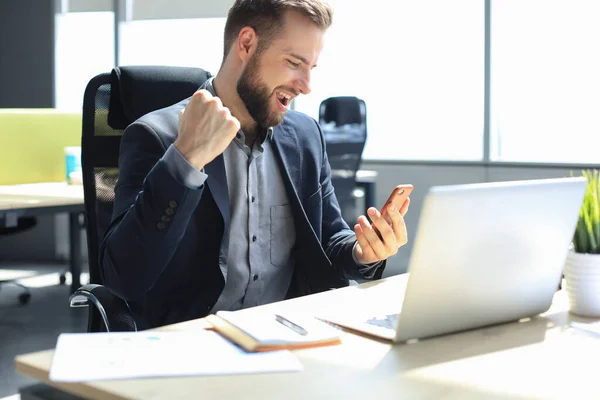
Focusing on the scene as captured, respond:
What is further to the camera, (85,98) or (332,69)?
(332,69)

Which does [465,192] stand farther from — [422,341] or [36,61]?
[36,61]

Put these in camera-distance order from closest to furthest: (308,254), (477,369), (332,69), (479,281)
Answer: (477,369) → (479,281) → (308,254) → (332,69)

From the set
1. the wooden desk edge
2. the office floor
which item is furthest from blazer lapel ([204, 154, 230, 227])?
the office floor

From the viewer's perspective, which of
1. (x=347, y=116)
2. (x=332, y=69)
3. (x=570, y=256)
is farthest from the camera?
(x=332, y=69)

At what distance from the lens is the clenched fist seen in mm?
1428

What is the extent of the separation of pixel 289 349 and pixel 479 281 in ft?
0.98

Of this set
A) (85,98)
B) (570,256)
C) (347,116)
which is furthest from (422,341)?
(347,116)

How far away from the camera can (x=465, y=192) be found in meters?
1.09

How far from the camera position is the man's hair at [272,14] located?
1782 mm

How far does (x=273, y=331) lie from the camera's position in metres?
1.17

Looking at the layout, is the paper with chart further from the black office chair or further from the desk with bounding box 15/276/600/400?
the black office chair

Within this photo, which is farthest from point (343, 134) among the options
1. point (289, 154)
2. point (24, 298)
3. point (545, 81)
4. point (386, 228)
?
point (386, 228)

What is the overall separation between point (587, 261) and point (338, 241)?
65 cm

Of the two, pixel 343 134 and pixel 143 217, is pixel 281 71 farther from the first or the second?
pixel 343 134
